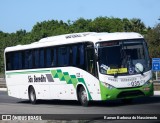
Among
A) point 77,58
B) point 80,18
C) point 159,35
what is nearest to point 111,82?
point 77,58

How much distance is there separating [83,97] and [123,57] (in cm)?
270

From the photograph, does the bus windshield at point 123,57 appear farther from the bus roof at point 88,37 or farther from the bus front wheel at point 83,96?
the bus front wheel at point 83,96

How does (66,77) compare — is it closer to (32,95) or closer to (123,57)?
(123,57)

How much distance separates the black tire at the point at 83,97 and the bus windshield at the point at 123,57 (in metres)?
1.79

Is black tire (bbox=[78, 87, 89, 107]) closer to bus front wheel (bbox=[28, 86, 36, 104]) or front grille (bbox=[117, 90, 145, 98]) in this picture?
front grille (bbox=[117, 90, 145, 98])

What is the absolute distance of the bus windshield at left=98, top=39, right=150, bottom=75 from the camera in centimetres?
2255

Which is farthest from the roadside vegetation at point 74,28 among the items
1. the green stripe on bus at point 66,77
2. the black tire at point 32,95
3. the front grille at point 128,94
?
the front grille at point 128,94

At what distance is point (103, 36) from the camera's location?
2317 centimetres

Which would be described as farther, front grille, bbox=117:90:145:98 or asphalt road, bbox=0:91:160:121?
front grille, bbox=117:90:145:98

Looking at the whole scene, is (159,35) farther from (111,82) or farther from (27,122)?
(27,122)

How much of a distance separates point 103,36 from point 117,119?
7696 millimetres

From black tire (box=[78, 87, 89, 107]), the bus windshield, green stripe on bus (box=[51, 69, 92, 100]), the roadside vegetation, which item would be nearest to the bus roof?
the bus windshield

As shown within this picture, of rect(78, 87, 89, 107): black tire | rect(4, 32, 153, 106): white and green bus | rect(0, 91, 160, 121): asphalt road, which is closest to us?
rect(0, 91, 160, 121): asphalt road

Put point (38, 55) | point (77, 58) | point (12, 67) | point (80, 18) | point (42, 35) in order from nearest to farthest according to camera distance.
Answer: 1. point (77, 58)
2. point (38, 55)
3. point (12, 67)
4. point (42, 35)
5. point (80, 18)
